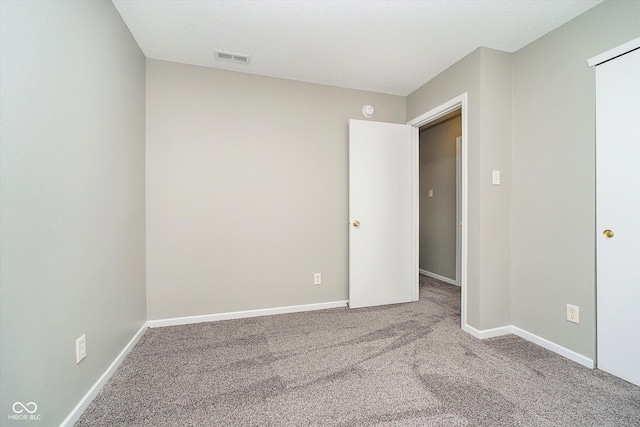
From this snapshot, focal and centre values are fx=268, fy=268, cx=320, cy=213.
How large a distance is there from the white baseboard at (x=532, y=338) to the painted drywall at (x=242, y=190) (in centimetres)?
132

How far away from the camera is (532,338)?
2197mm

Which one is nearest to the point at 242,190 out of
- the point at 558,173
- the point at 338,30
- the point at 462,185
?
the point at 338,30

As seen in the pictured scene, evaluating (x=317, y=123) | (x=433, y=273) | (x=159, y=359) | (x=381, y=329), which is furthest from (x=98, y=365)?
(x=433, y=273)

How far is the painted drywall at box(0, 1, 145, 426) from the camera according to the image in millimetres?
1002

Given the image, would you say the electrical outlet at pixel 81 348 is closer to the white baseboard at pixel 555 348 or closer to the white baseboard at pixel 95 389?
the white baseboard at pixel 95 389

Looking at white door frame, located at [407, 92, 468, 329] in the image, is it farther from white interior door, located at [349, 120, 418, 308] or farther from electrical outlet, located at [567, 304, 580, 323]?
electrical outlet, located at [567, 304, 580, 323]

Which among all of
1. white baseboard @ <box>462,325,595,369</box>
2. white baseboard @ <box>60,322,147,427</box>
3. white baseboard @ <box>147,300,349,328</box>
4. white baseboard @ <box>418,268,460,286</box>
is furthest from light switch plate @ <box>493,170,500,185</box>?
white baseboard @ <box>60,322,147,427</box>

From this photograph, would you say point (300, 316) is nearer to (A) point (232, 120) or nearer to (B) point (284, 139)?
(B) point (284, 139)

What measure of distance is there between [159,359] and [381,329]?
1780 mm

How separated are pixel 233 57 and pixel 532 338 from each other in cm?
354

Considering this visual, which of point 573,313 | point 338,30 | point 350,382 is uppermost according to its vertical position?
point 338,30

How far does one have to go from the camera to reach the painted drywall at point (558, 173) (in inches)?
72.3

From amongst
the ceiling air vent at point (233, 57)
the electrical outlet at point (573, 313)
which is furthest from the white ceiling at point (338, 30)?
the electrical outlet at point (573, 313)

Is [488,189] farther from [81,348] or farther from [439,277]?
[81,348]
